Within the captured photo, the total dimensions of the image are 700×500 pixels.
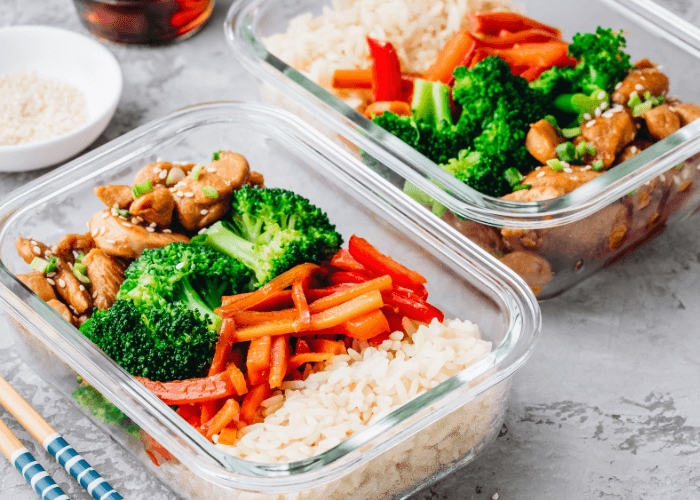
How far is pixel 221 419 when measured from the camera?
1.83 m

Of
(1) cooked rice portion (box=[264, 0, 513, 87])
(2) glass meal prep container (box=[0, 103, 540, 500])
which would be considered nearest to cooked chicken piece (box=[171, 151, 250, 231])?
(2) glass meal prep container (box=[0, 103, 540, 500])

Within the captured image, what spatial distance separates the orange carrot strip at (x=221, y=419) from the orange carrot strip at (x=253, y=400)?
0.04 meters

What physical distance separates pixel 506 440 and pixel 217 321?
922 millimetres

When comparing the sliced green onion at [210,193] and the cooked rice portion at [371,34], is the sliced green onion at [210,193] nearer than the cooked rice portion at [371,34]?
Yes

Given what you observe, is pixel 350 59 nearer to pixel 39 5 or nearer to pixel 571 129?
pixel 571 129

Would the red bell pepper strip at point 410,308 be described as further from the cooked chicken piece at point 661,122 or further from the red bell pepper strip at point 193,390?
the cooked chicken piece at point 661,122

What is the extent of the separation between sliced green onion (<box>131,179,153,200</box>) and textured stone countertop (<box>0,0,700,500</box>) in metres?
0.66

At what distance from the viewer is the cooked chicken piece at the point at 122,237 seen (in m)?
2.28

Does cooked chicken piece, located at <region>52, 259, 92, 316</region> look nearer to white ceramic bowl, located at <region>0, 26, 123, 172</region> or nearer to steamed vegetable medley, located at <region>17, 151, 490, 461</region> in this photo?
steamed vegetable medley, located at <region>17, 151, 490, 461</region>

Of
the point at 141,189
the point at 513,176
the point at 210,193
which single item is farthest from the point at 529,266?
the point at 141,189

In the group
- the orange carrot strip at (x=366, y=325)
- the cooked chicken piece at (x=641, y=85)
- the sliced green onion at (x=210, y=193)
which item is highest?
the cooked chicken piece at (x=641, y=85)

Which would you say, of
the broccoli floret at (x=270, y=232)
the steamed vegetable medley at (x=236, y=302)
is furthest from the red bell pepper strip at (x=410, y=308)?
the broccoli floret at (x=270, y=232)

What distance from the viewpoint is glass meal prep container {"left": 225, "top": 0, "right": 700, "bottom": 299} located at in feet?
7.59

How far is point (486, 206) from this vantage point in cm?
230
